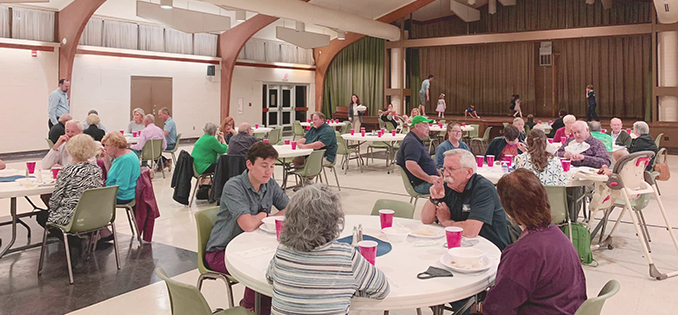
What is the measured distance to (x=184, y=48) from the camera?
49.8ft

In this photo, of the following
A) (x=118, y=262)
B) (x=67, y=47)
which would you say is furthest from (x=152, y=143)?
(x=67, y=47)

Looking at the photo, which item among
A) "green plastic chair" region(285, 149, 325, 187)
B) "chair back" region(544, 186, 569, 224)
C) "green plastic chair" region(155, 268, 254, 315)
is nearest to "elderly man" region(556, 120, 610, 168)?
"chair back" region(544, 186, 569, 224)

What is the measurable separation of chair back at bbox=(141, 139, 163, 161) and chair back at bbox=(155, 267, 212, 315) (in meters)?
6.59

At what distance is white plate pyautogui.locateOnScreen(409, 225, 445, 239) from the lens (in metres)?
2.69

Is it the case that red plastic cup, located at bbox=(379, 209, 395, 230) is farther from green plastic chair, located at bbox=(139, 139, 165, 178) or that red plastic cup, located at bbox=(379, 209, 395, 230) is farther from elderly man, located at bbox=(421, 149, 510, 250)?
green plastic chair, located at bbox=(139, 139, 165, 178)

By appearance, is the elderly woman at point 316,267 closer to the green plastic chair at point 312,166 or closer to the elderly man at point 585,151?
the elderly man at point 585,151

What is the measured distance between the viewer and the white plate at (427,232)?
2693mm

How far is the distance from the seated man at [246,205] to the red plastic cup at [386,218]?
0.67 meters

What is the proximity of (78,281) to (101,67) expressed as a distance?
412 inches

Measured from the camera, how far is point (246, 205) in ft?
9.78

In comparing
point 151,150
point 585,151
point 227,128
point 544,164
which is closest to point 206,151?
point 227,128

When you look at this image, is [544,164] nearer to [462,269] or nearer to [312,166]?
[462,269]

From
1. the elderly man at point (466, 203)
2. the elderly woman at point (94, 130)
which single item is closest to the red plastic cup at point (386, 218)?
the elderly man at point (466, 203)

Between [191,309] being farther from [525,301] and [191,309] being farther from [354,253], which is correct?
[525,301]
